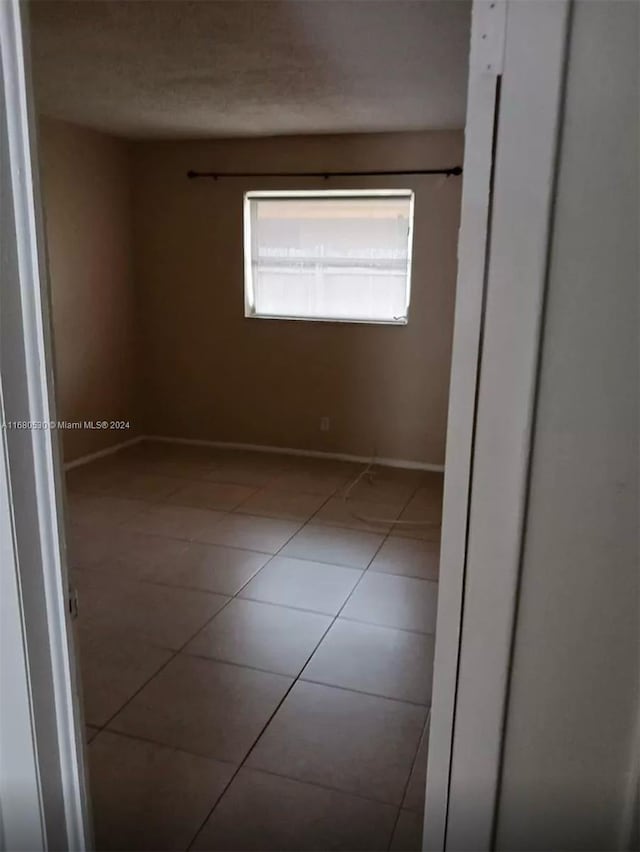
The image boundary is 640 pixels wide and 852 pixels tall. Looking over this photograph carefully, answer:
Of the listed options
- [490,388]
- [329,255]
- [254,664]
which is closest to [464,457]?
[490,388]

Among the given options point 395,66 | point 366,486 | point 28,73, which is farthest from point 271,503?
point 28,73

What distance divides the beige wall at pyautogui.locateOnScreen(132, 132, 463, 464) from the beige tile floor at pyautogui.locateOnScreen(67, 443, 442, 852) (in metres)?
0.85

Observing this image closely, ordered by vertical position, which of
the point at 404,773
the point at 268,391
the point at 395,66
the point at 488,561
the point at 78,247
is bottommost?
the point at 404,773

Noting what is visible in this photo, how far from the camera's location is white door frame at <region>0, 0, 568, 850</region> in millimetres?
749

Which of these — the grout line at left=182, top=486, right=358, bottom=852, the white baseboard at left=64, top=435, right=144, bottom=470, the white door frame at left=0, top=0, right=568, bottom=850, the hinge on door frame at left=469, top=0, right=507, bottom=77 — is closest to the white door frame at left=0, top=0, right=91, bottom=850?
the white door frame at left=0, top=0, right=568, bottom=850

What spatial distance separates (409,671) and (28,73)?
2126mm

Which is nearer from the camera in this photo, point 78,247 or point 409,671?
point 409,671

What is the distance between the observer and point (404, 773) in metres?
1.88

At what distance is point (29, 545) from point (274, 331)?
390 centimetres

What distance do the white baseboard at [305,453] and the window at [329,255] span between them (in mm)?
1018

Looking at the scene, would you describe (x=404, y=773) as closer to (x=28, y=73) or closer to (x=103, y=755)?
(x=103, y=755)

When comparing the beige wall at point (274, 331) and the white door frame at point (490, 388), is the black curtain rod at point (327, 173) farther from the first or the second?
the white door frame at point (490, 388)

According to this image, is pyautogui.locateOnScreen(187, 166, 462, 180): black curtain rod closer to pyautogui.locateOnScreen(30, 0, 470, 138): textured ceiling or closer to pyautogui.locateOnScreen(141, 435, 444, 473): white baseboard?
pyautogui.locateOnScreen(30, 0, 470, 138): textured ceiling

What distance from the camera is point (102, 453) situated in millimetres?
4961
